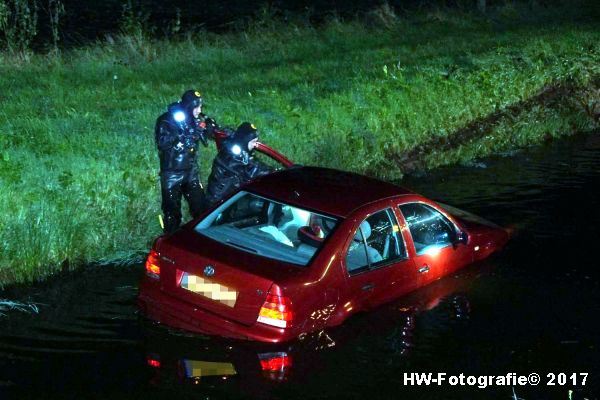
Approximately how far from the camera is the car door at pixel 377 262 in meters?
8.59

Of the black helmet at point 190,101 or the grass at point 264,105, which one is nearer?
the black helmet at point 190,101

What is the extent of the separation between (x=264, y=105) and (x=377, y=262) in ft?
24.3

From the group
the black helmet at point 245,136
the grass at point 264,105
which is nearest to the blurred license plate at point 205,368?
the grass at point 264,105

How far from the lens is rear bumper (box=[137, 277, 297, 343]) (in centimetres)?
777

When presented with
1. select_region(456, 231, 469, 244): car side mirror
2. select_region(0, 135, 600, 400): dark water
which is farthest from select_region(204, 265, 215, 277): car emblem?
select_region(456, 231, 469, 244): car side mirror

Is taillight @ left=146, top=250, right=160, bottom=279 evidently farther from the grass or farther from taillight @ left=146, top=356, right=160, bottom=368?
the grass

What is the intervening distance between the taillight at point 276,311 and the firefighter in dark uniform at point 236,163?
9.99 ft

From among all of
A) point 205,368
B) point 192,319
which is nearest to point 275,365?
point 205,368

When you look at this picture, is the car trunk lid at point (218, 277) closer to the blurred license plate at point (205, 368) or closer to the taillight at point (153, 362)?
the blurred license plate at point (205, 368)

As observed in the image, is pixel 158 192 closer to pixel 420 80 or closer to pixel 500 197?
pixel 500 197

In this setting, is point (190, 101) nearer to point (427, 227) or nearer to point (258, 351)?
point (427, 227)

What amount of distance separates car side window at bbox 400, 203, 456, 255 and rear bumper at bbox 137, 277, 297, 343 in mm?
2162

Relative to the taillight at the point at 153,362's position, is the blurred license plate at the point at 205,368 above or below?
below

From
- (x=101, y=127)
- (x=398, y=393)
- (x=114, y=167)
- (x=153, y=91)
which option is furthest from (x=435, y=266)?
(x=153, y=91)
